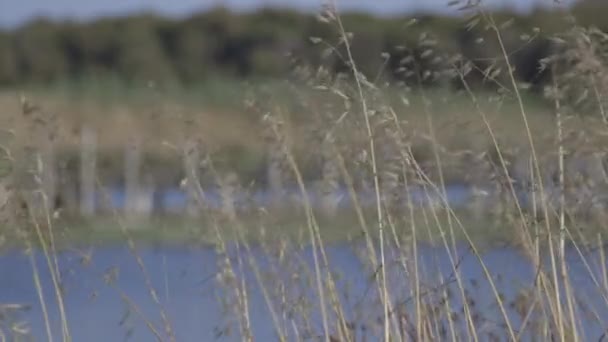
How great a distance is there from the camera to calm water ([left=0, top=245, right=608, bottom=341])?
4.54m

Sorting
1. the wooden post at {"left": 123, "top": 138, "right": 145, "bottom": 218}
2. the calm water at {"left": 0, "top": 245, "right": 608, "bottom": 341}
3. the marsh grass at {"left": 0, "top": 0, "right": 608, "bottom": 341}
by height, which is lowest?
the wooden post at {"left": 123, "top": 138, "right": 145, "bottom": 218}

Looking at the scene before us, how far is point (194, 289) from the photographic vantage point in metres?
8.76

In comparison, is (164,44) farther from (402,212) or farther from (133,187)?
(402,212)

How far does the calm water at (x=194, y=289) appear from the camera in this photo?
4539 mm

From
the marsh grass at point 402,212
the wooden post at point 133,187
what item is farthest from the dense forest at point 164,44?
the marsh grass at point 402,212

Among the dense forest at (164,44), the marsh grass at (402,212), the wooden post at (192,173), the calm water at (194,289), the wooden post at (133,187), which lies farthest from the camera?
the dense forest at (164,44)

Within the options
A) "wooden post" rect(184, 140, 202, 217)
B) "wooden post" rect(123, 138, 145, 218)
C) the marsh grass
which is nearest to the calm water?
the marsh grass

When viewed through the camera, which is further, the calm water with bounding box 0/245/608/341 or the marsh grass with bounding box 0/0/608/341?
the calm water with bounding box 0/245/608/341

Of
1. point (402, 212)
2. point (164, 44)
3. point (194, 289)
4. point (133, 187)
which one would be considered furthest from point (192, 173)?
point (164, 44)

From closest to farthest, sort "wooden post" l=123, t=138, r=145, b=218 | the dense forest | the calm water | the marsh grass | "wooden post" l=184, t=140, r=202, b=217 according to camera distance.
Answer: the marsh grass → "wooden post" l=184, t=140, r=202, b=217 → the calm water → "wooden post" l=123, t=138, r=145, b=218 → the dense forest

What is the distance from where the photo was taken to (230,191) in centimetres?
454

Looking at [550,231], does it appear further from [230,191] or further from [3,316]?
[3,316]

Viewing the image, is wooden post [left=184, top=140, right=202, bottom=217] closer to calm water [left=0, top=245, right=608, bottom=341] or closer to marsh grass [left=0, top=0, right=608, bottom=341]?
marsh grass [left=0, top=0, right=608, bottom=341]

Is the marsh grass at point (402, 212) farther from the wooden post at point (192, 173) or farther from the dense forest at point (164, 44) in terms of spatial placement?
the dense forest at point (164, 44)
